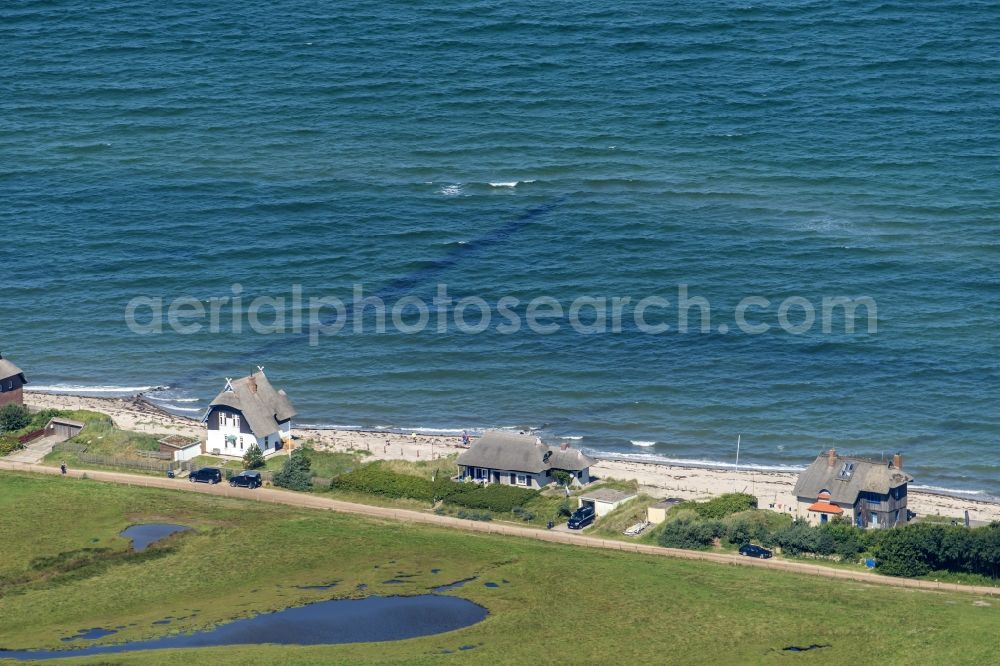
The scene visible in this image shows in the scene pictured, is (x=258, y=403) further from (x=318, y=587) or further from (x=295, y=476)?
(x=318, y=587)

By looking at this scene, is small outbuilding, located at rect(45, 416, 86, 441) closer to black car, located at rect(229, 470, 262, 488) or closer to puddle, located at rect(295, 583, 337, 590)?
black car, located at rect(229, 470, 262, 488)

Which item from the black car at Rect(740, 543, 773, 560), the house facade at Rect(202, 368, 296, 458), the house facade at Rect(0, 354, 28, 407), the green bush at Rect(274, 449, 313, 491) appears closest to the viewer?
the black car at Rect(740, 543, 773, 560)

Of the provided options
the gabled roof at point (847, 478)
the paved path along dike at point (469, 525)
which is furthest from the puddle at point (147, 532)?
the gabled roof at point (847, 478)

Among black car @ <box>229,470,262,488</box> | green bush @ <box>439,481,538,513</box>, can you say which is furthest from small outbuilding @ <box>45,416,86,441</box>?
green bush @ <box>439,481,538,513</box>

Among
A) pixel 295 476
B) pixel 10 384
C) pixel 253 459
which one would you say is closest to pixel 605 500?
pixel 295 476

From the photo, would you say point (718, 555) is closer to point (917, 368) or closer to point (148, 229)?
point (917, 368)

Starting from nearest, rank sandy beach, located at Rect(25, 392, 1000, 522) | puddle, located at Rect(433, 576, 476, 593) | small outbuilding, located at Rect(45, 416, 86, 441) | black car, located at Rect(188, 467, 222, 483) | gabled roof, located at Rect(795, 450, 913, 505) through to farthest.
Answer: puddle, located at Rect(433, 576, 476, 593)
gabled roof, located at Rect(795, 450, 913, 505)
sandy beach, located at Rect(25, 392, 1000, 522)
black car, located at Rect(188, 467, 222, 483)
small outbuilding, located at Rect(45, 416, 86, 441)
